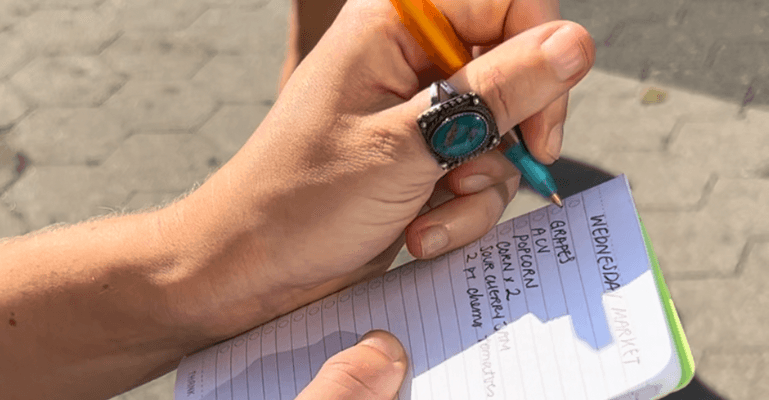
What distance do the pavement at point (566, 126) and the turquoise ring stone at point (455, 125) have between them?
111 cm

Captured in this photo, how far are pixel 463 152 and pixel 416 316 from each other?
0.27 meters

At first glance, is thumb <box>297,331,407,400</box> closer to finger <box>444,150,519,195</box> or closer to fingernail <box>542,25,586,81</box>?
finger <box>444,150,519,195</box>

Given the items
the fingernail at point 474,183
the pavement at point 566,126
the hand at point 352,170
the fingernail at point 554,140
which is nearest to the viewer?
the hand at point 352,170

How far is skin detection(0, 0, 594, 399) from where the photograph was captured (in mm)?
963

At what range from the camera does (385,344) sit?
984 mm

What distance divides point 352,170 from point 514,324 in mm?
340

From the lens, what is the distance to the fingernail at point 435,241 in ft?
3.55

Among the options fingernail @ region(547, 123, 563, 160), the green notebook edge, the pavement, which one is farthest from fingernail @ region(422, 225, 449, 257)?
the pavement

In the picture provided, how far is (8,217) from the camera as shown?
242cm

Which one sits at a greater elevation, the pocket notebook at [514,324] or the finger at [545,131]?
the finger at [545,131]

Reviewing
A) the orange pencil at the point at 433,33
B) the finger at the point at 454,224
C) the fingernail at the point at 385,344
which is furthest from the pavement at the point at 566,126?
the orange pencil at the point at 433,33

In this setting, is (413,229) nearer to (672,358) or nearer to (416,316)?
(416,316)

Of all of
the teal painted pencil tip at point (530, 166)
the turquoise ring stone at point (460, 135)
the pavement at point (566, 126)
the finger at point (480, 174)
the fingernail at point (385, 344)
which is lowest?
the pavement at point (566, 126)

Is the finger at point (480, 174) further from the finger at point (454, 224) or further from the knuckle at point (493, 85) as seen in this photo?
the knuckle at point (493, 85)
